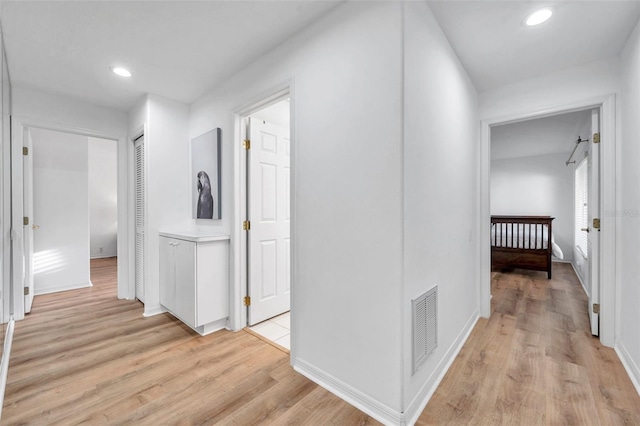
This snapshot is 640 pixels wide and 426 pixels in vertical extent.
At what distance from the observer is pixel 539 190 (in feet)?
19.8

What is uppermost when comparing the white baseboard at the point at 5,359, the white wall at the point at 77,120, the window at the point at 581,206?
the white wall at the point at 77,120

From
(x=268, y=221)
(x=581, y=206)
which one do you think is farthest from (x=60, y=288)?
(x=581, y=206)

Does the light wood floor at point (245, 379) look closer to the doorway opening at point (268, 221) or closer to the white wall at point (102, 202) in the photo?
the doorway opening at point (268, 221)

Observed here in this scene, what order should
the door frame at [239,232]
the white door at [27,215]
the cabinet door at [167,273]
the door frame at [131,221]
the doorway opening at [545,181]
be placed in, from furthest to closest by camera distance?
the doorway opening at [545,181]
the door frame at [131,221]
the white door at [27,215]
the cabinet door at [167,273]
the door frame at [239,232]

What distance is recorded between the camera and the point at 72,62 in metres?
2.35

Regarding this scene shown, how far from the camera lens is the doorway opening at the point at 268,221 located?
2.58 meters

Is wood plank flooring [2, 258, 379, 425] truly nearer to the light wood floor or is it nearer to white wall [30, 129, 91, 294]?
the light wood floor

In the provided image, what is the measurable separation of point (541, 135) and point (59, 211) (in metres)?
7.39

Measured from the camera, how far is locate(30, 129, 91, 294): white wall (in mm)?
3707

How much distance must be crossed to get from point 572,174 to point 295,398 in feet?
22.7

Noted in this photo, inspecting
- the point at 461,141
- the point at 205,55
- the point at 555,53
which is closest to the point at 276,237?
Result: the point at 205,55

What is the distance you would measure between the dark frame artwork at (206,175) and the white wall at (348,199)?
1062mm

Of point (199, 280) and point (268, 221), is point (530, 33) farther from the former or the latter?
point (199, 280)

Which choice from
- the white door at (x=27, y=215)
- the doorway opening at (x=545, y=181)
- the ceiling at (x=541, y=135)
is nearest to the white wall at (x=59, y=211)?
the white door at (x=27, y=215)
